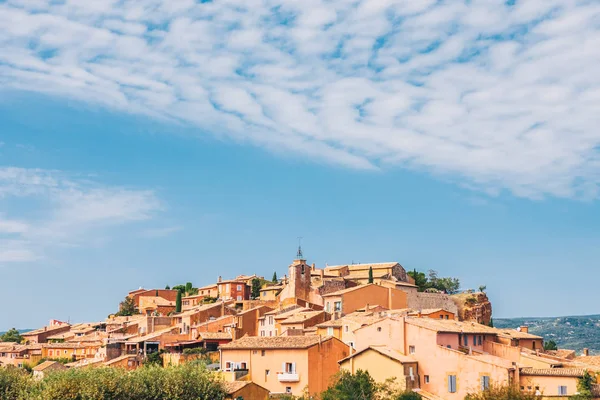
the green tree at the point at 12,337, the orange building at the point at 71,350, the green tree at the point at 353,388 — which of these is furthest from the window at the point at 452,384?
the green tree at the point at 12,337

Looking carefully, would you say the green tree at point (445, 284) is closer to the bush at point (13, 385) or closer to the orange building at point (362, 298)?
the orange building at point (362, 298)

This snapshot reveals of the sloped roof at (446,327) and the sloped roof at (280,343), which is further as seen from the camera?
the sloped roof at (280,343)

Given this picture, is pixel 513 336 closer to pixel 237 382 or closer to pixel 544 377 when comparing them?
pixel 544 377

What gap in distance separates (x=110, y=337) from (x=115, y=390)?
4062cm

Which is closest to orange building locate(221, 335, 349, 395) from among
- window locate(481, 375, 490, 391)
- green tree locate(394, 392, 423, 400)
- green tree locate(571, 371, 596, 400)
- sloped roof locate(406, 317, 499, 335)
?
sloped roof locate(406, 317, 499, 335)

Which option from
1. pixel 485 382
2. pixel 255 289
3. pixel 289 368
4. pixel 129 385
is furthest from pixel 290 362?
pixel 255 289

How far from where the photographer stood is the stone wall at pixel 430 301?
90062 mm

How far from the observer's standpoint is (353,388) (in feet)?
177

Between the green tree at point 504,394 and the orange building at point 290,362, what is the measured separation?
1417 centimetres

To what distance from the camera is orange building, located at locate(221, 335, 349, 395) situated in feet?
196

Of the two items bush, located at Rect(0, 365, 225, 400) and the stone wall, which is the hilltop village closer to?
the stone wall

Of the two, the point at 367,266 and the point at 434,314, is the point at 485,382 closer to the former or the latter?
the point at 434,314

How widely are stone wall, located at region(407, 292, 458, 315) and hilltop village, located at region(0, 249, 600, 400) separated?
5.9 inches

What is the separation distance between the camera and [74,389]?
5316 centimetres
